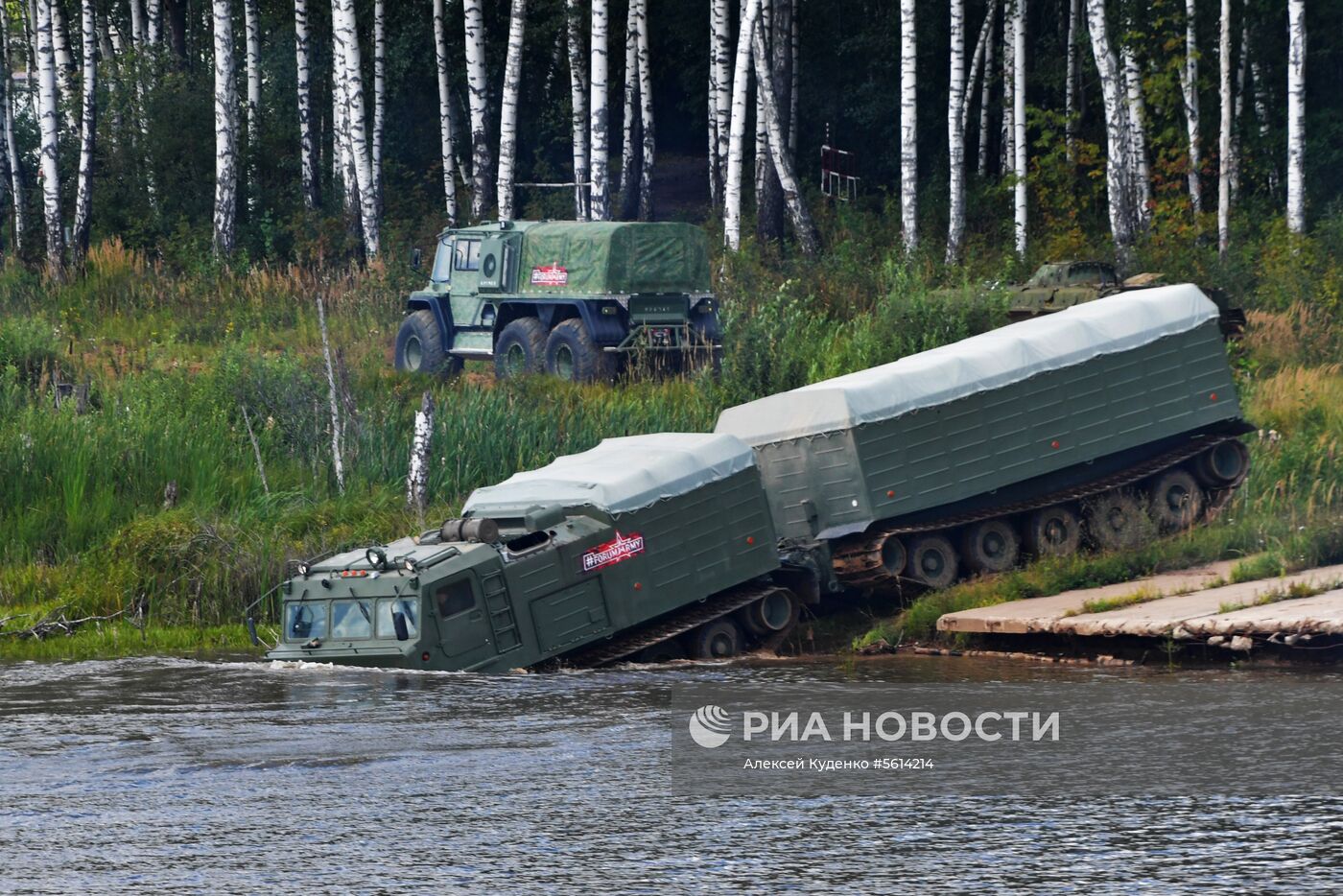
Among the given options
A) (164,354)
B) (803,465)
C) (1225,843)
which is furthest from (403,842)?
(164,354)

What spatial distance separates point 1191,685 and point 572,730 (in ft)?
16.3

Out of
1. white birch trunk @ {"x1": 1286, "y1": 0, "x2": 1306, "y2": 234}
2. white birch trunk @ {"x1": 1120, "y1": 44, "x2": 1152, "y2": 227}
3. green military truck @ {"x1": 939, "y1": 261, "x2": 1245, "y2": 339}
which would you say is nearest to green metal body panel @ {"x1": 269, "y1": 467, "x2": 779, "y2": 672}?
green military truck @ {"x1": 939, "y1": 261, "x2": 1245, "y2": 339}

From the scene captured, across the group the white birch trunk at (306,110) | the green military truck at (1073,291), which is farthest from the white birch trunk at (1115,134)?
the white birch trunk at (306,110)

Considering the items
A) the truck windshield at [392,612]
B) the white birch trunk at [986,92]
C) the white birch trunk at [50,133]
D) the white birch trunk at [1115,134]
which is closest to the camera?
the truck windshield at [392,612]

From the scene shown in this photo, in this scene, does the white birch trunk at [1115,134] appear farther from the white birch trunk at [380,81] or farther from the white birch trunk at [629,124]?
the white birch trunk at [380,81]

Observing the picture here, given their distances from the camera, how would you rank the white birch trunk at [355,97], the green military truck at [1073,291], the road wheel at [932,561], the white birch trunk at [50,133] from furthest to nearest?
the white birch trunk at [355,97]
the white birch trunk at [50,133]
the green military truck at [1073,291]
the road wheel at [932,561]

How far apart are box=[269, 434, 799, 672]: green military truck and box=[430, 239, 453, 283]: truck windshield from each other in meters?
9.63

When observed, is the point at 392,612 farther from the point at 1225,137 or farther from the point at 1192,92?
the point at 1192,92

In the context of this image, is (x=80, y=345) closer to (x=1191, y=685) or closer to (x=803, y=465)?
(x=803, y=465)

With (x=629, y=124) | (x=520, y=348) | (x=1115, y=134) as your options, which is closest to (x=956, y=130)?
(x=1115, y=134)

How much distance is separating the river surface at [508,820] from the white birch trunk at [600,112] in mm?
17773

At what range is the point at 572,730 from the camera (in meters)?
13.5

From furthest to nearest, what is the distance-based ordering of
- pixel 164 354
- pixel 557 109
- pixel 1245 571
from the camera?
pixel 557 109 → pixel 164 354 → pixel 1245 571

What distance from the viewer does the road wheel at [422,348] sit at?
27562mm
